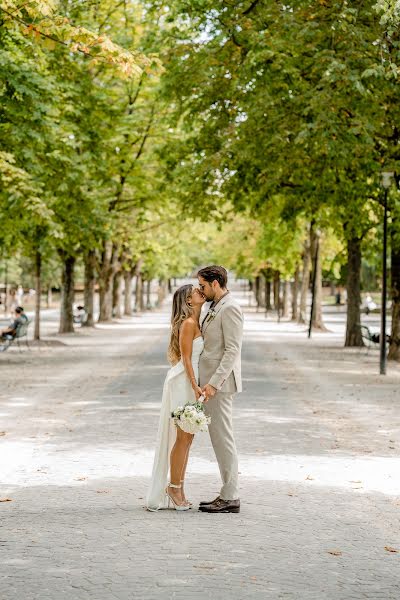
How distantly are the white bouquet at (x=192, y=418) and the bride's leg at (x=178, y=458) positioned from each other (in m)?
0.26

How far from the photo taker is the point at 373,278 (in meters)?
92.9

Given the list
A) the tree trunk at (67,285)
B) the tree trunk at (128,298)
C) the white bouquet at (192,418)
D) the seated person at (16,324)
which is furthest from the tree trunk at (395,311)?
the tree trunk at (128,298)

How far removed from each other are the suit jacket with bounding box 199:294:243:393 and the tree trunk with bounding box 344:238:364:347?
2480 cm

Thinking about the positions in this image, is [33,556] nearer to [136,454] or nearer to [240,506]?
[240,506]

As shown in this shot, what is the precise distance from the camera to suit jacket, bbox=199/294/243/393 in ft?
24.4

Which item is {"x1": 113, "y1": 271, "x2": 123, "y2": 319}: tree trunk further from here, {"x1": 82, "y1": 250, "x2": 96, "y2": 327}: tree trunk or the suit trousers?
the suit trousers

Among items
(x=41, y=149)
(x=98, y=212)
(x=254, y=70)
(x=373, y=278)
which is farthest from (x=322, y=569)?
(x=373, y=278)

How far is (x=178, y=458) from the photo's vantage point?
764 cm

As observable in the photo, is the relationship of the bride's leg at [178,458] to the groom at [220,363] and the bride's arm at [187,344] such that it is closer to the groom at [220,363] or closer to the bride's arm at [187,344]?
the groom at [220,363]

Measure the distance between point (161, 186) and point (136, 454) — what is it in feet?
60.1

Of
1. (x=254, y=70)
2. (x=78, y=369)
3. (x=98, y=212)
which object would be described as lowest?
(x=78, y=369)

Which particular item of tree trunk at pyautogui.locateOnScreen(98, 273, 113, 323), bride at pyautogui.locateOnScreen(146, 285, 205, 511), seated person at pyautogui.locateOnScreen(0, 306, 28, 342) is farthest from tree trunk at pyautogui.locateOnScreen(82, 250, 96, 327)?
bride at pyautogui.locateOnScreen(146, 285, 205, 511)

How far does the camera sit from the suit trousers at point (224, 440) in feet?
24.8

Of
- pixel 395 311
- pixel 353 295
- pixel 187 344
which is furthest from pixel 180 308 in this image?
pixel 353 295
